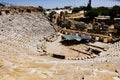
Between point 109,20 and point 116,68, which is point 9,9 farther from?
point 109,20

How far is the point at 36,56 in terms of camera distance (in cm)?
2559

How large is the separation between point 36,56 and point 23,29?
38.3 ft

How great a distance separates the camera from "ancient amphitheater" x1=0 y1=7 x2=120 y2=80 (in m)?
15.2

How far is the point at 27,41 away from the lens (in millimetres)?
32656

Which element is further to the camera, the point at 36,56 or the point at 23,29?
the point at 23,29

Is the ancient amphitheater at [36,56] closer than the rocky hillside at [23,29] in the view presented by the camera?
Yes

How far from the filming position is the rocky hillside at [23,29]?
95.9 ft

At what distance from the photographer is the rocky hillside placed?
29225mm

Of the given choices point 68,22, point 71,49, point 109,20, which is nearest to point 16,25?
point 71,49

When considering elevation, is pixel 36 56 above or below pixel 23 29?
below

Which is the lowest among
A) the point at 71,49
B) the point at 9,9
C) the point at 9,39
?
the point at 71,49

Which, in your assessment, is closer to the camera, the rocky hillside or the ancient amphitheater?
the ancient amphitheater

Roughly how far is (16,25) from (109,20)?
3652 cm

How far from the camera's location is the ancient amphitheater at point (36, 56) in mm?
15250
